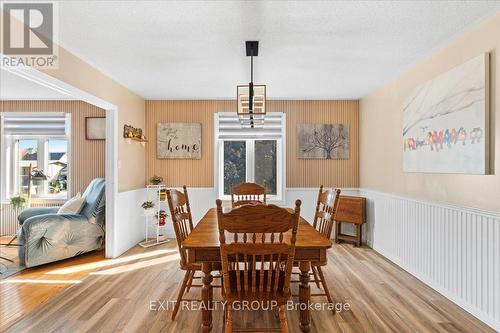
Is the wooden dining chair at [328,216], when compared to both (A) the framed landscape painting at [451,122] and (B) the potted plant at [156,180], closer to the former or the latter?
(A) the framed landscape painting at [451,122]

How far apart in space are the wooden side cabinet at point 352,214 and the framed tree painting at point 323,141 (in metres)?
0.83

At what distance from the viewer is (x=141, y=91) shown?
488 cm

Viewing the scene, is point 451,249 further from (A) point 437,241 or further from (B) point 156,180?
(B) point 156,180

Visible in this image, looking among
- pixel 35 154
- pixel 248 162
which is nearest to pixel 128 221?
pixel 248 162

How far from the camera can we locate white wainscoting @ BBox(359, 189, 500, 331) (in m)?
2.38

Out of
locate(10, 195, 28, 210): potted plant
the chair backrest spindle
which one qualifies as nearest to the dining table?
the chair backrest spindle

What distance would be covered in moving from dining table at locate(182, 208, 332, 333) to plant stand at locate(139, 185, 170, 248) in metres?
2.83

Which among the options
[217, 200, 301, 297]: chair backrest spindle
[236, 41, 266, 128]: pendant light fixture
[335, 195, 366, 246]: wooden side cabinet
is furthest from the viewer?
[335, 195, 366, 246]: wooden side cabinet

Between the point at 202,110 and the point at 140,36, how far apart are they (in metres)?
2.61

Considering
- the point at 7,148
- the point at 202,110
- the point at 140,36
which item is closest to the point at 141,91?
the point at 202,110

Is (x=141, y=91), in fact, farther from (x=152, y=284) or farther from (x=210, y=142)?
(x=152, y=284)

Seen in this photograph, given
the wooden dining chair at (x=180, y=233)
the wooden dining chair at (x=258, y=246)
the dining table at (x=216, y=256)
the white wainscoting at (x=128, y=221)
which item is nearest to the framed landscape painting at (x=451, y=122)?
the dining table at (x=216, y=256)

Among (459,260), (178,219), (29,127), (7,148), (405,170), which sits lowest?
(459,260)

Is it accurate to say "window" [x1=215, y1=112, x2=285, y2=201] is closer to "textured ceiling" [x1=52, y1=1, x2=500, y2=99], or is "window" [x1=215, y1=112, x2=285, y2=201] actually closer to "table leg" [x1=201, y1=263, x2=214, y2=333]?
"textured ceiling" [x1=52, y1=1, x2=500, y2=99]
